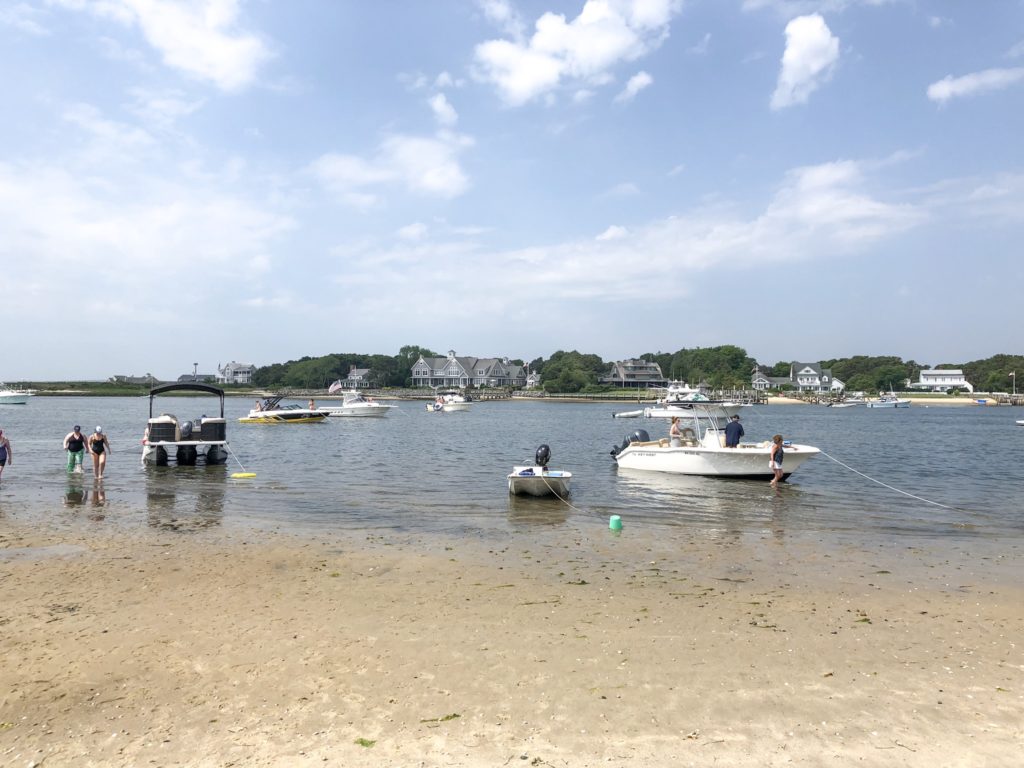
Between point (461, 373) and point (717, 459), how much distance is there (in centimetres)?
14171

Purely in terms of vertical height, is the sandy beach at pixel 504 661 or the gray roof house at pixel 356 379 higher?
the gray roof house at pixel 356 379

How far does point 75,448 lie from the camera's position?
888 inches

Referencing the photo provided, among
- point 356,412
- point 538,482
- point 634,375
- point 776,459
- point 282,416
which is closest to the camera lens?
point 538,482

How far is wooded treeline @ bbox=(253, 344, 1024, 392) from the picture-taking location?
510 feet

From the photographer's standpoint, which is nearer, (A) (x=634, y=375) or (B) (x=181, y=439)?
(B) (x=181, y=439)

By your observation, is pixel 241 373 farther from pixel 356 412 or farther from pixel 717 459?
pixel 717 459

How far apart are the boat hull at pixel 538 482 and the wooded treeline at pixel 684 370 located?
440ft

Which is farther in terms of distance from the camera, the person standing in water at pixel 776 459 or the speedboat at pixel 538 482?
the person standing in water at pixel 776 459

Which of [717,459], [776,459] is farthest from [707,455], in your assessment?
[776,459]

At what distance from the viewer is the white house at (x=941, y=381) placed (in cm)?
16425

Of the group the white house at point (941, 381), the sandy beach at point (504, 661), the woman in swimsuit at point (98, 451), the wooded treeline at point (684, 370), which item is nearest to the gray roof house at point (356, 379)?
the wooded treeline at point (684, 370)

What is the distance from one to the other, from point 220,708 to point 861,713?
5559mm

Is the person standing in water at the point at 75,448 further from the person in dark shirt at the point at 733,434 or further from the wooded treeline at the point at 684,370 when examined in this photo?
the wooded treeline at the point at 684,370

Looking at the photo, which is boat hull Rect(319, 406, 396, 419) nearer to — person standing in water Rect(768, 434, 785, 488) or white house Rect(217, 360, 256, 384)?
person standing in water Rect(768, 434, 785, 488)
